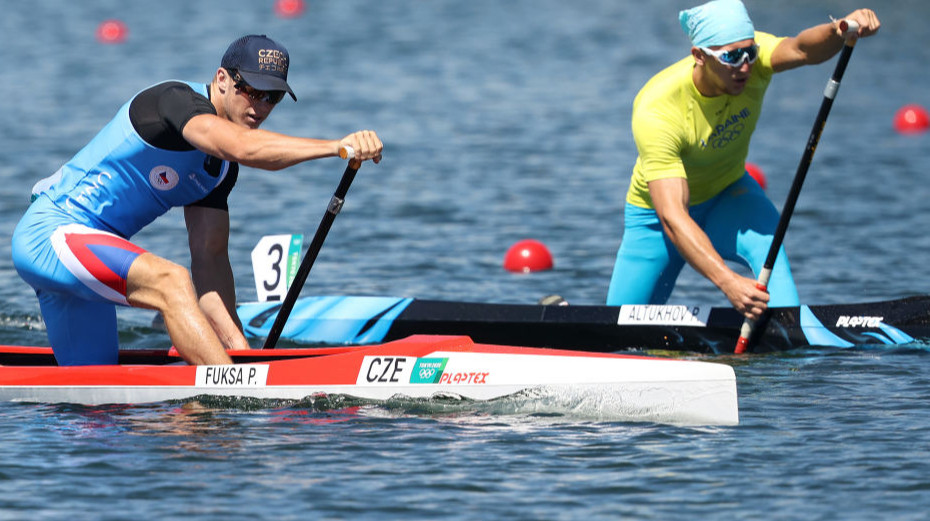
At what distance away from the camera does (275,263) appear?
902 cm

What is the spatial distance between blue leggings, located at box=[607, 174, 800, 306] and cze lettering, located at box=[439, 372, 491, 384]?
82.0 inches

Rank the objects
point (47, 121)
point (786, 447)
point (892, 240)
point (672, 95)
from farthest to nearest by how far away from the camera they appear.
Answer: point (47, 121)
point (892, 240)
point (672, 95)
point (786, 447)

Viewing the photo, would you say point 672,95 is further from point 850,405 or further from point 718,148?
point 850,405

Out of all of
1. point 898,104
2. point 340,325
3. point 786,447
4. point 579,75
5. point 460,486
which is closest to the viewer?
point 460,486

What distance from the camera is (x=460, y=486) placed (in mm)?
5512

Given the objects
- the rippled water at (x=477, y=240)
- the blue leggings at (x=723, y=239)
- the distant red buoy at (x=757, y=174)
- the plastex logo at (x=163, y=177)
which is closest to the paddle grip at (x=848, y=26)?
the blue leggings at (x=723, y=239)

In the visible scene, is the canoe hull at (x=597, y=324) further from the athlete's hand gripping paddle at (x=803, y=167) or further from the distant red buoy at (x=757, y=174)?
the distant red buoy at (x=757, y=174)

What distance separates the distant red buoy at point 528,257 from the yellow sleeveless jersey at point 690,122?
141 inches

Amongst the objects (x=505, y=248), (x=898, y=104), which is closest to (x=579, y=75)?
(x=898, y=104)

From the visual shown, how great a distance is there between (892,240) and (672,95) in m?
5.11

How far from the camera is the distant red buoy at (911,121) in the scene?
1792 centimetres

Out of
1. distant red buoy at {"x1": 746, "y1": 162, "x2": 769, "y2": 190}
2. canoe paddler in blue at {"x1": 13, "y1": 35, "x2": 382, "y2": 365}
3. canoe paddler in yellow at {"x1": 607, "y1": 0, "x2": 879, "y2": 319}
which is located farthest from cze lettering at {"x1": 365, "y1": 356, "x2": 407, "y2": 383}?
distant red buoy at {"x1": 746, "y1": 162, "x2": 769, "y2": 190}

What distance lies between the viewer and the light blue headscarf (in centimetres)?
723

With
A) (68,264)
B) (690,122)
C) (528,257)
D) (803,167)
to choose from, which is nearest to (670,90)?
(690,122)
